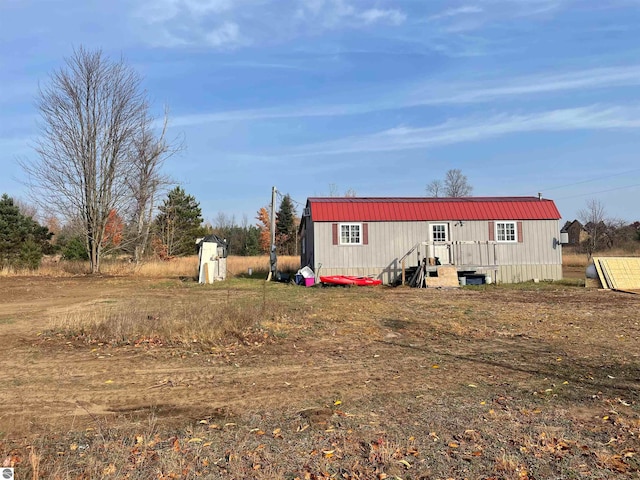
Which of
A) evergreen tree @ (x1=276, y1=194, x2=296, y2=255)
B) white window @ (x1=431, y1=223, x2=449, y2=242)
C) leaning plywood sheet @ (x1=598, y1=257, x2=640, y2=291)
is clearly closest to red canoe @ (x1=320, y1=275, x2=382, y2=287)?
white window @ (x1=431, y1=223, x2=449, y2=242)

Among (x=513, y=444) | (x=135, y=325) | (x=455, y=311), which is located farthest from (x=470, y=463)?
(x=455, y=311)

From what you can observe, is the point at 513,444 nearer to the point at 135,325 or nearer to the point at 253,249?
the point at 135,325

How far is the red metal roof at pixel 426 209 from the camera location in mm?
21422

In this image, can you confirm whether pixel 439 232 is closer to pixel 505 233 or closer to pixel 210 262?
pixel 505 233

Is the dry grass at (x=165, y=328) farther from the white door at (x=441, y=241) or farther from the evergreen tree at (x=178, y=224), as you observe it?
the evergreen tree at (x=178, y=224)

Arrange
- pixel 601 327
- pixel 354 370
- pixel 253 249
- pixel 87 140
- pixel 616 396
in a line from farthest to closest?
pixel 253 249 < pixel 87 140 < pixel 601 327 < pixel 354 370 < pixel 616 396

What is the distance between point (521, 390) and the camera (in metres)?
5.27

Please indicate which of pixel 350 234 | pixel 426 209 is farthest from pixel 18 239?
pixel 426 209

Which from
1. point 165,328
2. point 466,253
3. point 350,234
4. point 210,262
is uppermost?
point 350,234

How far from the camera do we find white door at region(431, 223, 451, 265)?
21.4 meters

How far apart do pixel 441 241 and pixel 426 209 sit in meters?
1.64

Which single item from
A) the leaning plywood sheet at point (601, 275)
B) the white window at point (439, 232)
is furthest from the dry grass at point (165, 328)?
the leaning plywood sheet at point (601, 275)

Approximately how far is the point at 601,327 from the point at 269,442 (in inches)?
311

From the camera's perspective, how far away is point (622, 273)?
1844 cm
